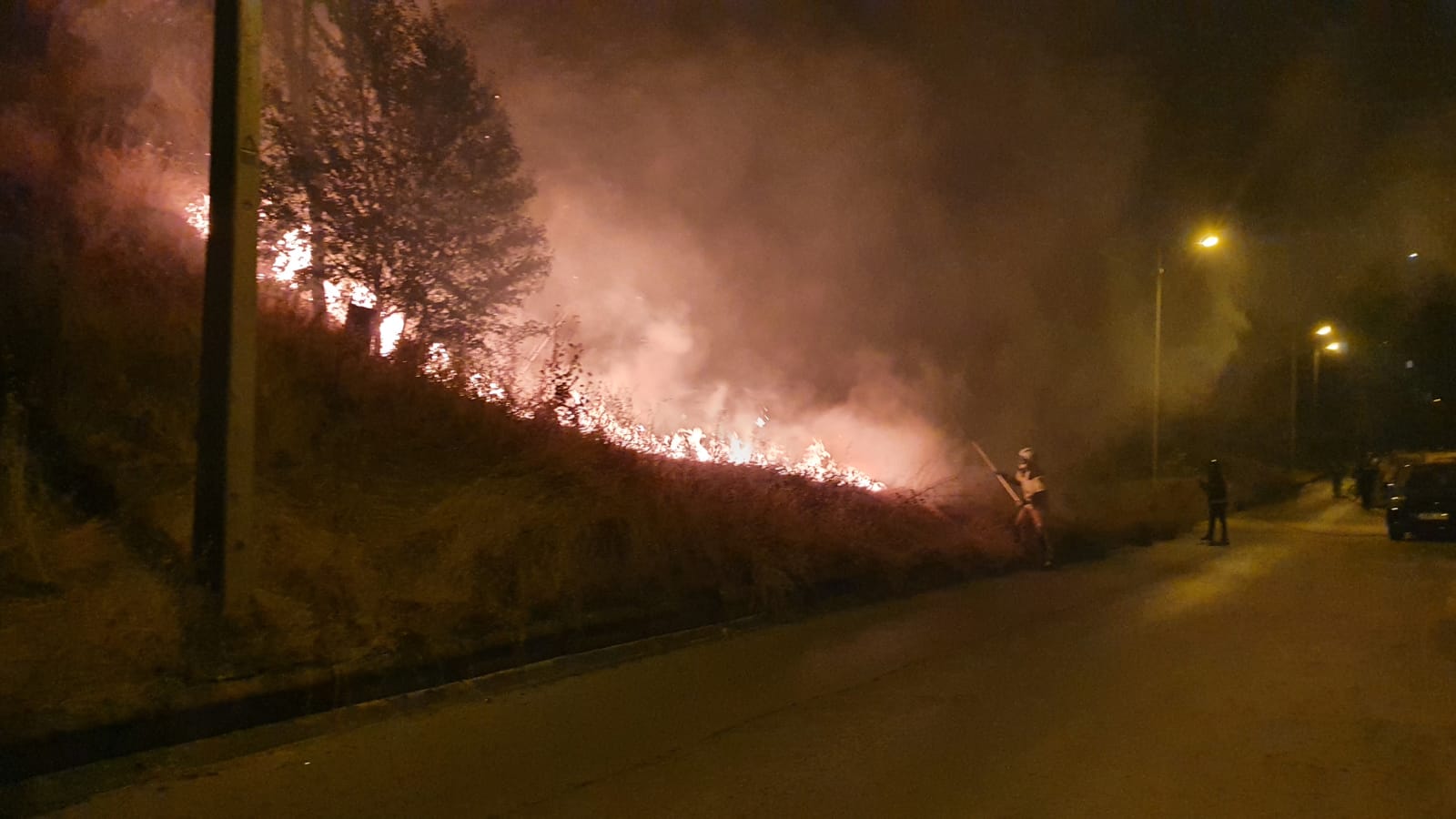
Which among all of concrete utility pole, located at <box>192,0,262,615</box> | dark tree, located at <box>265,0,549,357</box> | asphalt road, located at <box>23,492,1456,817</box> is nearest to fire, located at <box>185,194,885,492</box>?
dark tree, located at <box>265,0,549,357</box>

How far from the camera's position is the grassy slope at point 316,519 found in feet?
20.4

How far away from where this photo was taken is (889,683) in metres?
7.81

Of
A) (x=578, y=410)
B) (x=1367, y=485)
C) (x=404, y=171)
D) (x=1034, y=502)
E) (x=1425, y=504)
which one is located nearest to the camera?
(x=578, y=410)

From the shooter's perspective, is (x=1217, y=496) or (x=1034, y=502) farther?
(x=1217, y=496)

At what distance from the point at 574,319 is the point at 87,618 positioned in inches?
417

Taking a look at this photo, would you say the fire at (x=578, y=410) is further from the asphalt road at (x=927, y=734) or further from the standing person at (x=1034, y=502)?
the asphalt road at (x=927, y=734)

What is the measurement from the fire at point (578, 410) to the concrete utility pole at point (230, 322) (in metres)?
3.30

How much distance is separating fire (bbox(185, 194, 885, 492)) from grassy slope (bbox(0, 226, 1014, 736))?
0.43 metres

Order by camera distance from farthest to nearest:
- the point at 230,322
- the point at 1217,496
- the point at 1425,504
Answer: the point at 1425,504
the point at 1217,496
the point at 230,322

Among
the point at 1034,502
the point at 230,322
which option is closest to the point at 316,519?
the point at 230,322

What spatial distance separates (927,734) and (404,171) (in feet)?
33.9

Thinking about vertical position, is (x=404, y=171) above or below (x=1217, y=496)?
above

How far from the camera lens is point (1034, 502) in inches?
590

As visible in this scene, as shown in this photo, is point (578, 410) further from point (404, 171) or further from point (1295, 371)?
point (1295, 371)
